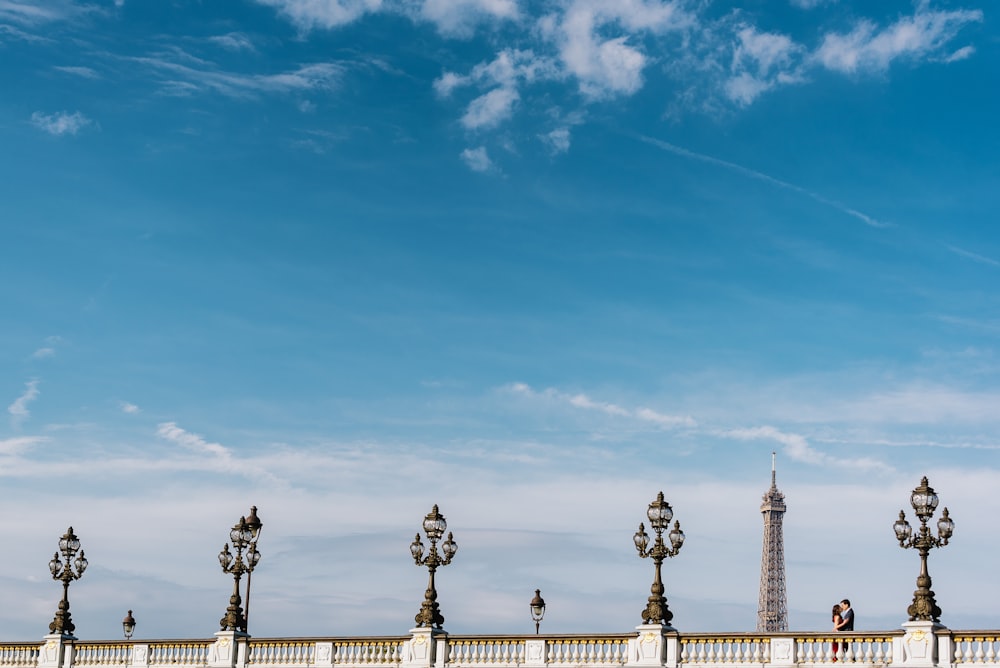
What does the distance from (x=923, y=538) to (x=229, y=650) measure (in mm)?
20569

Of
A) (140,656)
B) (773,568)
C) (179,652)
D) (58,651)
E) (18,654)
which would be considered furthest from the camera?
(773,568)

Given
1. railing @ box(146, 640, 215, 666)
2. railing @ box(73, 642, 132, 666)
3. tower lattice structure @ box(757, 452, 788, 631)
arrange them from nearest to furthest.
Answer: railing @ box(146, 640, 215, 666) → railing @ box(73, 642, 132, 666) → tower lattice structure @ box(757, 452, 788, 631)

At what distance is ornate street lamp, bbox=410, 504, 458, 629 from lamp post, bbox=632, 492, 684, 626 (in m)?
5.76

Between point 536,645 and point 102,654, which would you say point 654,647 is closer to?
point 536,645

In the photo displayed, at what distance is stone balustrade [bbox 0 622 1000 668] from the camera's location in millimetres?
36844

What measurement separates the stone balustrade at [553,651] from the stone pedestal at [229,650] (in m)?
0.03

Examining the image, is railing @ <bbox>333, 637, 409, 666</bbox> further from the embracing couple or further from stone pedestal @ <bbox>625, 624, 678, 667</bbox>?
the embracing couple

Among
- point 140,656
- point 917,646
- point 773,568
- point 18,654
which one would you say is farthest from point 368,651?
point 773,568

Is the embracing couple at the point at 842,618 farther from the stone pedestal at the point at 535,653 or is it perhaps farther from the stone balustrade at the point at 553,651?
the stone pedestal at the point at 535,653

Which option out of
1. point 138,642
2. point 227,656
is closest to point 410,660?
point 227,656

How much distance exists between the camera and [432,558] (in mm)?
43125

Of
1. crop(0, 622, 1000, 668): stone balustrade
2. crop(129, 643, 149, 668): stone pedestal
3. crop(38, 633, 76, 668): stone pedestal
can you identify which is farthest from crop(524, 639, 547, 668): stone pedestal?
crop(38, 633, 76, 668): stone pedestal

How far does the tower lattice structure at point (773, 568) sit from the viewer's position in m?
122

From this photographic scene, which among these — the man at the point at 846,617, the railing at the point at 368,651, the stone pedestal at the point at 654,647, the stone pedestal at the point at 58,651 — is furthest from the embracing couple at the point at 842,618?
the stone pedestal at the point at 58,651
